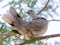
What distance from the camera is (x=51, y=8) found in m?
0.81

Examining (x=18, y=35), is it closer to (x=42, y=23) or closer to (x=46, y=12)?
(x=42, y=23)

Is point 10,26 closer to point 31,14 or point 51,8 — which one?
point 31,14

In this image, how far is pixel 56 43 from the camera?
0.68 meters

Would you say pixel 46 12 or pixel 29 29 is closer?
pixel 29 29

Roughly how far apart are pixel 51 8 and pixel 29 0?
119 mm

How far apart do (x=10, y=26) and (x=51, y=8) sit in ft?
0.87

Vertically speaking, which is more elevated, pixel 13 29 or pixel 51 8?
pixel 51 8

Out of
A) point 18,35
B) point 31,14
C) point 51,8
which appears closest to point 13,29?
point 18,35

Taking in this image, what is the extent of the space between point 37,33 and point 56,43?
101 mm

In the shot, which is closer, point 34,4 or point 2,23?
point 2,23

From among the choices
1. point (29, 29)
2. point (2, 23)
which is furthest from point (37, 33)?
point (2, 23)

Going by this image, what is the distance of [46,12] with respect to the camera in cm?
80

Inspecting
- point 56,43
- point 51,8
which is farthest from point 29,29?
point 51,8

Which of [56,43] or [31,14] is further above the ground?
[31,14]
